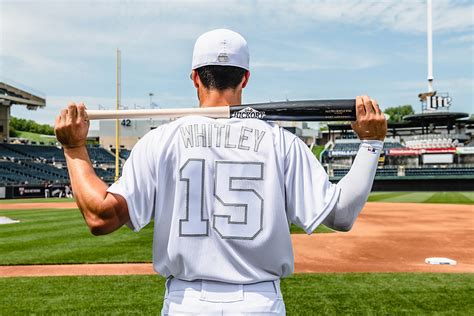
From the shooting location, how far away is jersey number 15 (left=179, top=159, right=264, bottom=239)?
57.6 inches

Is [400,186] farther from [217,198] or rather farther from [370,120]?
[217,198]

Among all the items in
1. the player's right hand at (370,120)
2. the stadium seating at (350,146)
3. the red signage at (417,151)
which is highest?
the stadium seating at (350,146)

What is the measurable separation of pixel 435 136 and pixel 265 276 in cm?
5195

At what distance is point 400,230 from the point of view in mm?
12812

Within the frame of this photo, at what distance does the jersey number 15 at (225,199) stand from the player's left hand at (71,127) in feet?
1.29

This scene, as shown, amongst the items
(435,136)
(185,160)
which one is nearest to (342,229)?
(185,160)

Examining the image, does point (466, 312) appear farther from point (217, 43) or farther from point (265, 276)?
point (217, 43)

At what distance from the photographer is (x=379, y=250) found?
9.42 meters

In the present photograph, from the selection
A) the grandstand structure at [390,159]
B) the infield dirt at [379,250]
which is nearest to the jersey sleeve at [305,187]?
the infield dirt at [379,250]

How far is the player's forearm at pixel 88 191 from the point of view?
139 cm

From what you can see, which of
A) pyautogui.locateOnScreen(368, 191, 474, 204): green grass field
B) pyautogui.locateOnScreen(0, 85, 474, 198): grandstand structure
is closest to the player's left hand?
pyautogui.locateOnScreen(368, 191, 474, 204): green grass field

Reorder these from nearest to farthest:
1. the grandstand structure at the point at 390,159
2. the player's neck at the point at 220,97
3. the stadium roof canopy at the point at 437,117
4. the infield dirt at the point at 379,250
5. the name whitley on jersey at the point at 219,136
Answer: the name whitley on jersey at the point at 219,136, the player's neck at the point at 220,97, the infield dirt at the point at 379,250, the grandstand structure at the point at 390,159, the stadium roof canopy at the point at 437,117

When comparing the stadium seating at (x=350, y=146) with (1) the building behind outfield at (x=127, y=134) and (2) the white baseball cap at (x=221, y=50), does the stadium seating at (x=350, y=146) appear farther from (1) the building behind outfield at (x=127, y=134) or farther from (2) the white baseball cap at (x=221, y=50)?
(2) the white baseball cap at (x=221, y=50)

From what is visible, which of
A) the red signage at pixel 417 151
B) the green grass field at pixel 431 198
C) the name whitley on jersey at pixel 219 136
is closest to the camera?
the name whitley on jersey at pixel 219 136
